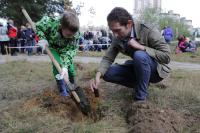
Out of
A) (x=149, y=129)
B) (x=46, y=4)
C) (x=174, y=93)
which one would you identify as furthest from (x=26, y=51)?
(x=149, y=129)

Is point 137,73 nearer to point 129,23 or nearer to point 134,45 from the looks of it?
point 134,45

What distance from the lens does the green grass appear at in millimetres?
4246

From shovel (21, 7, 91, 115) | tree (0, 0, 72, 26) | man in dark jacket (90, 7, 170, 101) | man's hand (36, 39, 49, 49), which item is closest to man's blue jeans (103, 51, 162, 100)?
man in dark jacket (90, 7, 170, 101)

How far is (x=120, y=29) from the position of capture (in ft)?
14.3

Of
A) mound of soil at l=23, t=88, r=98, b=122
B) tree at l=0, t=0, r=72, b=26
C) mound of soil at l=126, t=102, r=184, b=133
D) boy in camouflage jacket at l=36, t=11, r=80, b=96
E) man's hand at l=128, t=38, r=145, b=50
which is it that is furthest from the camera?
tree at l=0, t=0, r=72, b=26

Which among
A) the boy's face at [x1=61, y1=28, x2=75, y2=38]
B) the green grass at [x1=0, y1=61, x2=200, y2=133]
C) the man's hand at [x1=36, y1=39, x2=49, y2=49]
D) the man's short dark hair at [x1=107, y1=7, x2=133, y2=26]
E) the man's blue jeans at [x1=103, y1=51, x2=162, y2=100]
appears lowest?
the green grass at [x1=0, y1=61, x2=200, y2=133]

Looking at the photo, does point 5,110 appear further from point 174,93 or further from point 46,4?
point 46,4

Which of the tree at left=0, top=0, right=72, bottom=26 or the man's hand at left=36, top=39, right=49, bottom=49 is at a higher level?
the tree at left=0, top=0, right=72, bottom=26

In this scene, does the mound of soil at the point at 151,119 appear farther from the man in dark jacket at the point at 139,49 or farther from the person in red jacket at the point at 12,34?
the person in red jacket at the point at 12,34

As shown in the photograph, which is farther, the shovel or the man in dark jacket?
the shovel

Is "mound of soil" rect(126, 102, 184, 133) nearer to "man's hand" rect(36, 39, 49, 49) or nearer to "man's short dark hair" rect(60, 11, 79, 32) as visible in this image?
"man's short dark hair" rect(60, 11, 79, 32)

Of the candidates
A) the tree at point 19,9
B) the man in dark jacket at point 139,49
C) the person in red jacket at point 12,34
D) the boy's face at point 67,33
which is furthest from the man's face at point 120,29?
the tree at point 19,9

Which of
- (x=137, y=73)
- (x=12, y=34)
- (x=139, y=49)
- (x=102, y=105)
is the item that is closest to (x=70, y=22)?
(x=139, y=49)

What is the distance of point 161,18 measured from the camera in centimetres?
4428
